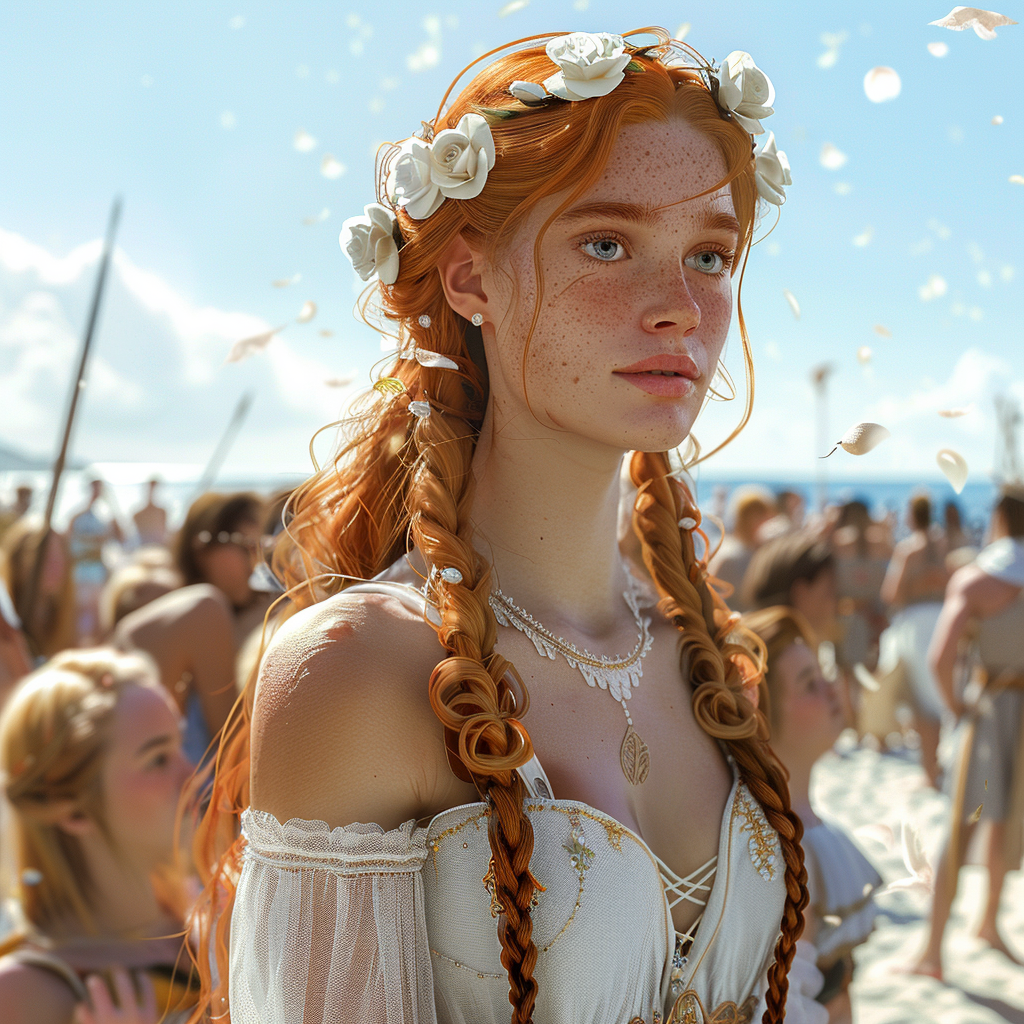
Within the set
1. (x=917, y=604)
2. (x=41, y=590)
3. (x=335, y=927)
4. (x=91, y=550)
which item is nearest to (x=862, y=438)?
(x=335, y=927)

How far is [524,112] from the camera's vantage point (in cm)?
114

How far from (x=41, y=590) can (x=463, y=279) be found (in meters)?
2.80

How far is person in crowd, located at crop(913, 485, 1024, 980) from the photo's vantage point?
3852 millimetres

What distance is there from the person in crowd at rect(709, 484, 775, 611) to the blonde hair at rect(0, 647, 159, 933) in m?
3.69

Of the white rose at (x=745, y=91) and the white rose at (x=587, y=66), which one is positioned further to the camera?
the white rose at (x=745, y=91)

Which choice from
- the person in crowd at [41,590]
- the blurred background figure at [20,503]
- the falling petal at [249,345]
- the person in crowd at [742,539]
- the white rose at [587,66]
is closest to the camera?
the white rose at [587,66]

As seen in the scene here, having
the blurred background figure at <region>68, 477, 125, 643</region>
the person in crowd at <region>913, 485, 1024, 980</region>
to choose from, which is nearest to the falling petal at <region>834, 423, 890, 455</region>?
the person in crowd at <region>913, 485, 1024, 980</region>

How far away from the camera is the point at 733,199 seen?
→ 124cm

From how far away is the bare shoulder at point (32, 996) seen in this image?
70.0 inches

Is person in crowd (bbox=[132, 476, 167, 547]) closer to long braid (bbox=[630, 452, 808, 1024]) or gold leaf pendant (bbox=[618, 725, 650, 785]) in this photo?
long braid (bbox=[630, 452, 808, 1024])

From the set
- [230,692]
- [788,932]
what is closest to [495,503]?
[788,932]

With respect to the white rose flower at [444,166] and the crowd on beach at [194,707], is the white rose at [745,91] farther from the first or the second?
the crowd on beach at [194,707]

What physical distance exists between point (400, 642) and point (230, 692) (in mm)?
2441

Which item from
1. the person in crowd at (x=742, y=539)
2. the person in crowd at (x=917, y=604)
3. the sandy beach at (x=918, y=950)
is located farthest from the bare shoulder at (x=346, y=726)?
the person in crowd at (x=917, y=604)
